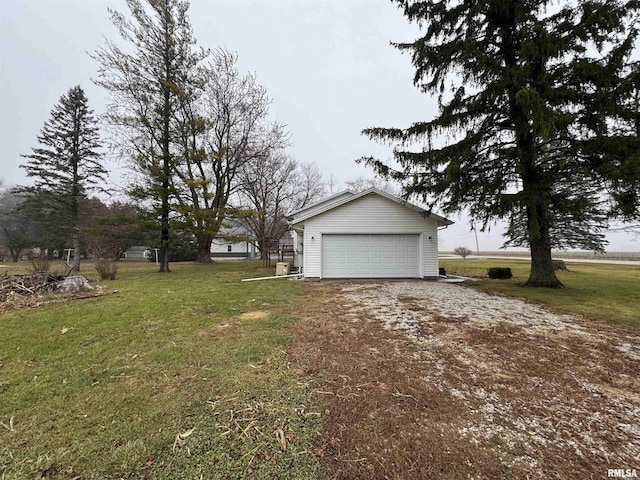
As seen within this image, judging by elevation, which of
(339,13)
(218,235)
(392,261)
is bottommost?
(392,261)

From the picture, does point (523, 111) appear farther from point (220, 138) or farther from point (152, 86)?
point (152, 86)

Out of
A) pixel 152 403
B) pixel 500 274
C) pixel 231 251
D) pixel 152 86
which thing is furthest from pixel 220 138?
pixel 231 251

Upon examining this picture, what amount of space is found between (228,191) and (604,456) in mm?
21931

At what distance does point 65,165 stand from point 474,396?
25406 millimetres

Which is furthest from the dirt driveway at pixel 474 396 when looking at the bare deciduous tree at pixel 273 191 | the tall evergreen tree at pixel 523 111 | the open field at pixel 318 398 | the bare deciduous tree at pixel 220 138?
the bare deciduous tree at pixel 273 191

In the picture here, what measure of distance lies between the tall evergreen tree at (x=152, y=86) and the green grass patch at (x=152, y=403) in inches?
459

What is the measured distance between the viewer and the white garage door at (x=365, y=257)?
1217cm

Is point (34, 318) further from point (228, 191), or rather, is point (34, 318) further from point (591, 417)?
point (228, 191)

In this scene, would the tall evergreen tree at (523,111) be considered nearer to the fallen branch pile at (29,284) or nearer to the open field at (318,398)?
the open field at (318,398)

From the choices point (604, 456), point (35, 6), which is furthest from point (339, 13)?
point (604, 456)

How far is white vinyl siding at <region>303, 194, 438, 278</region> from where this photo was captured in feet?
39.5

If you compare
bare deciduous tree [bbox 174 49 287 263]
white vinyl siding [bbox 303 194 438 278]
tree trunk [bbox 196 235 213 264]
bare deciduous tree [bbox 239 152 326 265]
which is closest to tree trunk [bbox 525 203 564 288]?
white vinyl siding [bbox 303 194 438 278]

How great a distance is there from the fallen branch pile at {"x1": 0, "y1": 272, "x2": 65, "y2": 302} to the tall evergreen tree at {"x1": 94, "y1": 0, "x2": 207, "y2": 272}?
616 cm

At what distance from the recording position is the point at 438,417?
7.71ft
